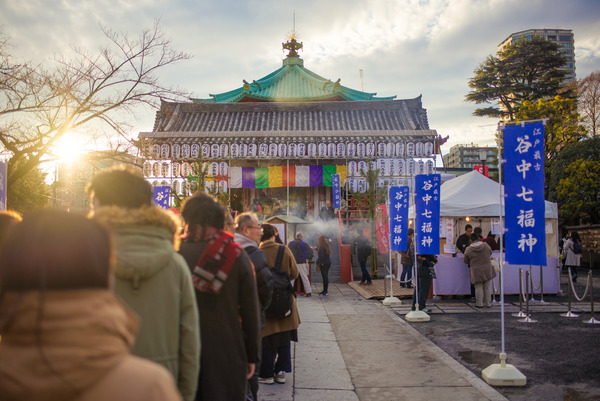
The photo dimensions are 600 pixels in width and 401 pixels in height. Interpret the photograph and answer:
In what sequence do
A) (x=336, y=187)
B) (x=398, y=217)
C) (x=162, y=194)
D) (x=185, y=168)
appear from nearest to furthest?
(x=398, y=217) < (x=162, y=194) < (x=336, y=187) < (x=185, y=168)

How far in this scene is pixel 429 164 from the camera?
22000mm

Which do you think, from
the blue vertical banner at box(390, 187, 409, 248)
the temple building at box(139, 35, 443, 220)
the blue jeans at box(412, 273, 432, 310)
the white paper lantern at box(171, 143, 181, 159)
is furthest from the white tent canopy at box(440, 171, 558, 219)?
the white paper lantern at box(171, 143, 181, 159)

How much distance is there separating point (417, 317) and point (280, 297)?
17.9ft

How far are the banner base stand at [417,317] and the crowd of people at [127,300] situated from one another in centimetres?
546

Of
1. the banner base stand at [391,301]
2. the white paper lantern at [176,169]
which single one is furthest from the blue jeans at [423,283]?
the white paper lantern at [176,169]

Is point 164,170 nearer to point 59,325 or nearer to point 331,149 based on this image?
point 331,149

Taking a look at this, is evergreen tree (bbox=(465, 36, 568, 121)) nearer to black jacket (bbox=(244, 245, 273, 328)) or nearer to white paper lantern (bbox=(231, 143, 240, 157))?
white paper lantern (bbox=(231, 143, 240, 157))

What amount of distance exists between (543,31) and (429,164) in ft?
223

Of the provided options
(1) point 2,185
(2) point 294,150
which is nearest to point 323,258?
(1) point 2,185

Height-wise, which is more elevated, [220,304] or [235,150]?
[235,150]

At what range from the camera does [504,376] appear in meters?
5.68

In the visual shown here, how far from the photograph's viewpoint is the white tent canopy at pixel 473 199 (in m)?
13.4

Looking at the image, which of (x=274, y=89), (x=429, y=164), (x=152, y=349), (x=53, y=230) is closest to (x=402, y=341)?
(x=152, y=349)

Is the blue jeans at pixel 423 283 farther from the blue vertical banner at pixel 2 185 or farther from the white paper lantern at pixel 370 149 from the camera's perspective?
the white paper lantern at pixel 370 149
